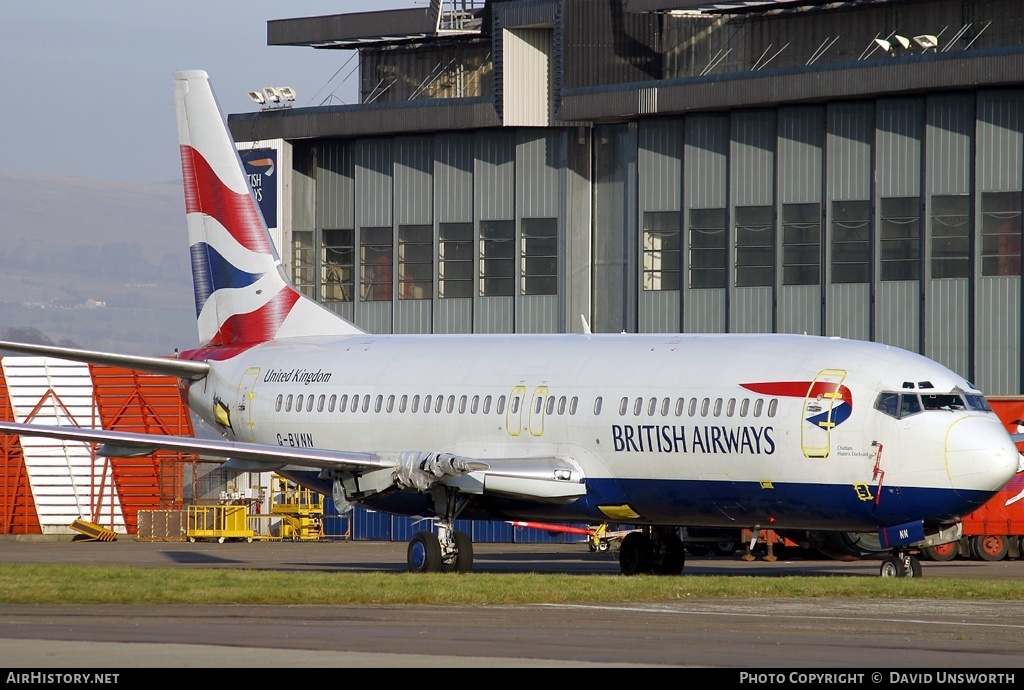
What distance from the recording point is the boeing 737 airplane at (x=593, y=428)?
930 inches

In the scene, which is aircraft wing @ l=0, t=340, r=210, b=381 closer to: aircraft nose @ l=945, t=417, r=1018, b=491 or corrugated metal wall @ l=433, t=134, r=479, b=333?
aircraft nose @ l=945, t=417, r=1018, b=491

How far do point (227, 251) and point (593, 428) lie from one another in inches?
450

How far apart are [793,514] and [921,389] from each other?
9.07 feet

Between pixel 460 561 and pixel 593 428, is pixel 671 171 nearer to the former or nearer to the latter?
pixel 593 428

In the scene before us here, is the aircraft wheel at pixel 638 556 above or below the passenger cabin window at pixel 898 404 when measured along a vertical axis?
below

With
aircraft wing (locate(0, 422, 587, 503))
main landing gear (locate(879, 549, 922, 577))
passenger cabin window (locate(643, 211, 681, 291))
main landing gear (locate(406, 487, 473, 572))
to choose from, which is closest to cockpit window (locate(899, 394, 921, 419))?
main landing gear (locate(879, 549, 922, 577))

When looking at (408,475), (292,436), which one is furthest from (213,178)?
(408,475)

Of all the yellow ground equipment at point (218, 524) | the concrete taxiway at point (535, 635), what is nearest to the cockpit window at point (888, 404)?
the concrete taxiway at point (535, 635)

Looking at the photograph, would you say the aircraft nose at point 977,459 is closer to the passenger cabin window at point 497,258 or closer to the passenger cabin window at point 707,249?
the passenger cabin window at point 707,249

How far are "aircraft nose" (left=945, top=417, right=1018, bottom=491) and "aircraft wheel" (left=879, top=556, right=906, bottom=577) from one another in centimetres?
229

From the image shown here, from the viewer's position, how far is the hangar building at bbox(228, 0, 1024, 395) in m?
42.5

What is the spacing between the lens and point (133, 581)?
22.5 metres

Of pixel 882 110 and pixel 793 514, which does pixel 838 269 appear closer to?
pixel 882 110

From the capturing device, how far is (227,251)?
34188 mm
